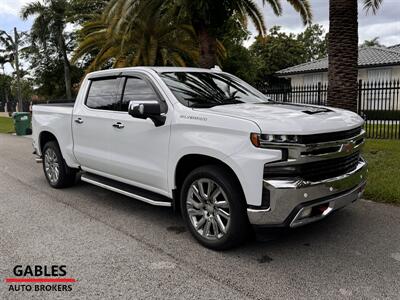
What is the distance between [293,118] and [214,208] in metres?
1.19

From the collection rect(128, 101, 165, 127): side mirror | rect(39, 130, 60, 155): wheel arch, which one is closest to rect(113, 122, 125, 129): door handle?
rect(128, 101, 165, 127): side mirror

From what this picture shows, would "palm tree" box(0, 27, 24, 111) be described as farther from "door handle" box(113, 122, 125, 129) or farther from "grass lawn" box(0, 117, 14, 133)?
"door handle" box(113, 122, 125, 129)

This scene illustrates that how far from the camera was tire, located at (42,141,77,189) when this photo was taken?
261 inches

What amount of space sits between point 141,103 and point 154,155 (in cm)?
64

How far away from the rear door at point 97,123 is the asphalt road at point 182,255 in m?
0.70

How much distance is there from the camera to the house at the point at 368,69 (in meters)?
24.4

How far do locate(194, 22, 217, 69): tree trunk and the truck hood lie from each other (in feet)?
25.6

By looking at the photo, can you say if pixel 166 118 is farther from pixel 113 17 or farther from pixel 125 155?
pixel 113 17

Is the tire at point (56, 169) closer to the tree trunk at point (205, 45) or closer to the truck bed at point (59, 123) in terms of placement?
the truck bed at point (59, 123)

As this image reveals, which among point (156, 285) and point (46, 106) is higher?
point (46, 106)

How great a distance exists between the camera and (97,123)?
5508 mm

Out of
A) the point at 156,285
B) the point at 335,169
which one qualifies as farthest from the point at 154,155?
the point at 335,169

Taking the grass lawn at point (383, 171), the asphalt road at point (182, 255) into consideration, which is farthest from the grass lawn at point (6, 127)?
the grass lawn at point (383, 171)

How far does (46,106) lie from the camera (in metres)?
6.98
